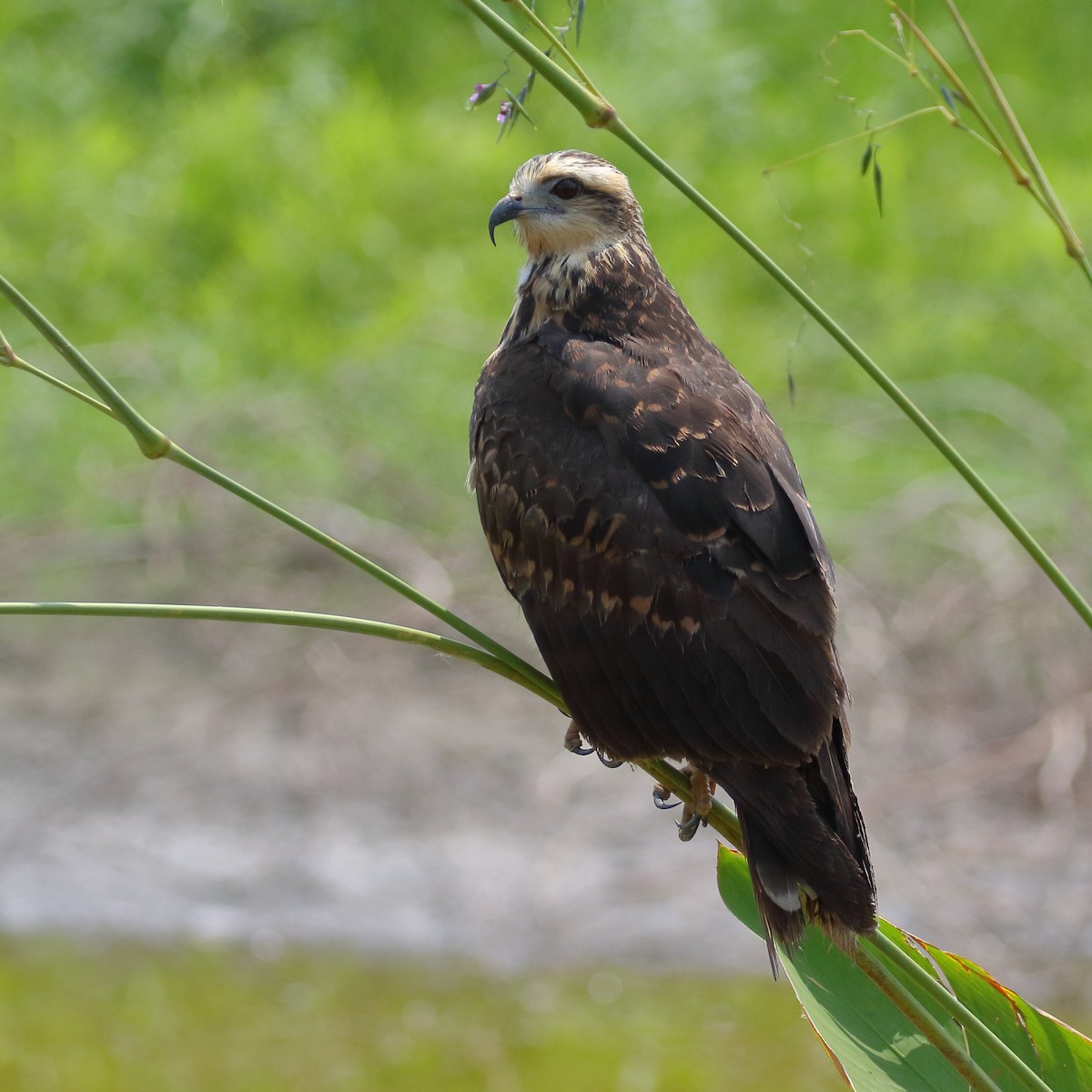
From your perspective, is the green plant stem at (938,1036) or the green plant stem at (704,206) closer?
the green plant stem at (704,206)

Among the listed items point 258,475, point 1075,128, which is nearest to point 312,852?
point 258,475

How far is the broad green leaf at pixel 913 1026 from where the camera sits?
88.0 inches

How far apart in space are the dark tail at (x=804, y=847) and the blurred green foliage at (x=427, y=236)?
3810mm

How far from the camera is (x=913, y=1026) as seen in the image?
7.49 feet

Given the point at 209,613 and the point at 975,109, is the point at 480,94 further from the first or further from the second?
the point at 209,613

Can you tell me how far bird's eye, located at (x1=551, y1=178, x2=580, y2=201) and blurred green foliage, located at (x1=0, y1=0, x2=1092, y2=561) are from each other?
309cm

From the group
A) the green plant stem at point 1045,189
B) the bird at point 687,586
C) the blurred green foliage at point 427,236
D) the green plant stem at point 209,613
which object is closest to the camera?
the green plant stem at point 209,613

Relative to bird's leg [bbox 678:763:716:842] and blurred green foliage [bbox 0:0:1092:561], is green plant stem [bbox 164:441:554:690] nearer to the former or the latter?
bird's leg [bbox 678:763:716:842]

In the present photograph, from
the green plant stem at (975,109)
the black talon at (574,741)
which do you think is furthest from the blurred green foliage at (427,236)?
the green plant stem at (975,109)

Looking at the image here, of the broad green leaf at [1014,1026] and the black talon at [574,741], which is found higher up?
the black talon at [574,741]

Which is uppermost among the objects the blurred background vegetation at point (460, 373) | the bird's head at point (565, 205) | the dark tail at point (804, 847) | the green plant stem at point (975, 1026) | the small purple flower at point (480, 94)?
the blurred background vegetation at point (460, 373)

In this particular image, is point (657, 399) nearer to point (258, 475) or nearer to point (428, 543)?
point (428, 543)

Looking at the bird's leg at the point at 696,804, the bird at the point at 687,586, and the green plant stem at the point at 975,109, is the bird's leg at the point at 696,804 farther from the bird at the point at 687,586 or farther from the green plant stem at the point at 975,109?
the green plant stem at the point at 975,109

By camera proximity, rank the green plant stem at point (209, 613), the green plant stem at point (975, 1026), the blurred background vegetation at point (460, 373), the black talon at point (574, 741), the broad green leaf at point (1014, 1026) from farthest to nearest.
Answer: the blurred background vegetation at point (460, 373)
the black talon at point (574, 741)
the broad green leaf at point (1014, 1026)
the green plant stem at point (975, 1026)
the green plant stem at point (209, 613)
